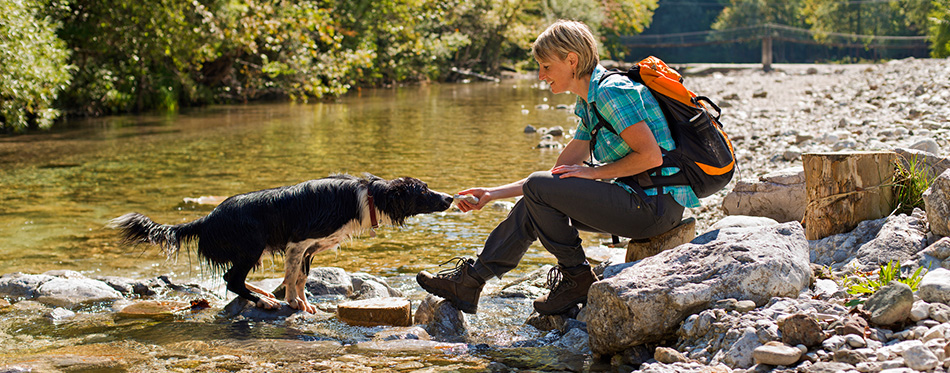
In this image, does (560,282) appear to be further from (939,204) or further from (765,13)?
(765,13)

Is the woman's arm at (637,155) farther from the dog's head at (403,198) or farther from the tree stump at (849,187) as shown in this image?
the dog's head at (403,198)

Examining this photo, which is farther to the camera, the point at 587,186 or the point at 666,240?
the point at 666,240

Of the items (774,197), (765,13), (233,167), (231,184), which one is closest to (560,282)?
(774,197)

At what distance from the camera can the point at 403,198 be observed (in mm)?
4828

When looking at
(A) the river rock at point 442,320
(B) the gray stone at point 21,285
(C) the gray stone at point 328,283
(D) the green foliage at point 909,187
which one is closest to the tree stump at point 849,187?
(D) the green foliage at point 909,187

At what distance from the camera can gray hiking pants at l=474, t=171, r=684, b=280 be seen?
11.8 feet

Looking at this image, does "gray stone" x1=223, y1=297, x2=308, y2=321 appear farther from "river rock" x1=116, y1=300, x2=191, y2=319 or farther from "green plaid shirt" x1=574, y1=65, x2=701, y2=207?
"green plaid shirt" x1=574, y1=65, x2=701, y2=207

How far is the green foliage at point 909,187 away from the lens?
3943 mm

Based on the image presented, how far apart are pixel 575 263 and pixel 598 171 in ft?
1.79

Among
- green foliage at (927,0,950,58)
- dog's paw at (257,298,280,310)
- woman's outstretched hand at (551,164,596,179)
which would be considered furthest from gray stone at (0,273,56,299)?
green foliage at (927,0,950,58)

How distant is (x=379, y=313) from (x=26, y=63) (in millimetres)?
11499

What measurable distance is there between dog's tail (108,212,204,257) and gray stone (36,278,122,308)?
519 mm

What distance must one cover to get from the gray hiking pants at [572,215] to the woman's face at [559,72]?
462 millimetres

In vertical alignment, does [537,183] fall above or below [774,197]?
above
